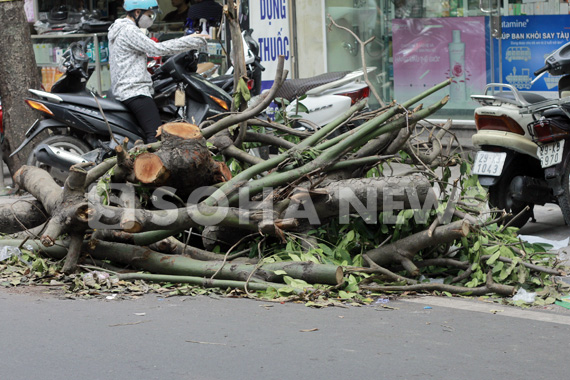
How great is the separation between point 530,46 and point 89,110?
18.5ft

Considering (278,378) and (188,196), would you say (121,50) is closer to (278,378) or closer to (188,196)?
(188,196)

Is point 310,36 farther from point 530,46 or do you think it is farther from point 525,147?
point 525,147

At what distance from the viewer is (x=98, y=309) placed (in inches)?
210

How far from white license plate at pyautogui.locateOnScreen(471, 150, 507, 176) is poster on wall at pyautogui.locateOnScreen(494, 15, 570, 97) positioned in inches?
147

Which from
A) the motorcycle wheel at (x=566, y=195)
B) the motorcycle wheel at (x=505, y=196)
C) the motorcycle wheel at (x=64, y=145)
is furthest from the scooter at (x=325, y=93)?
the motorcycle wheel at (x=566, y=195)

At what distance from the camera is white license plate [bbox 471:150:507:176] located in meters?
7.31

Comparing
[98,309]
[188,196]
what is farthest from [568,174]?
[98,309]

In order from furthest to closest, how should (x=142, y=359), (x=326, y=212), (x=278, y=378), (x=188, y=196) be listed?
(x=188, y=196) → (x=326, y=212) → (x=142, y=359) → (x=278, y=378)

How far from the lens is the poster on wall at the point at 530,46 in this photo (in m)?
10.9

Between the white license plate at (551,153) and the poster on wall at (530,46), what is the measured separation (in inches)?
152

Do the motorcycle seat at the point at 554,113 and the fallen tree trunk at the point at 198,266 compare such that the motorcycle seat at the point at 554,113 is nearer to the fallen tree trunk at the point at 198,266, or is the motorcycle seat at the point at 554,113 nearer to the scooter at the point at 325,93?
the fallen tree trunk at the point at 198,266

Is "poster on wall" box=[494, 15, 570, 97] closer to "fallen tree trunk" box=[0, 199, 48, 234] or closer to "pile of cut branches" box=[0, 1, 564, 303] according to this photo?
"pile of cut branches" box=[0, 1, 564, 303]

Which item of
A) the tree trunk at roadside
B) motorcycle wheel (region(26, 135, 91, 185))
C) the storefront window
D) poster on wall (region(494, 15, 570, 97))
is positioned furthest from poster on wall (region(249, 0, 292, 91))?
motorcycle wheel (region(26, 135, 91, 185))

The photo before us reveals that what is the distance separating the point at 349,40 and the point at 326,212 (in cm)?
794
